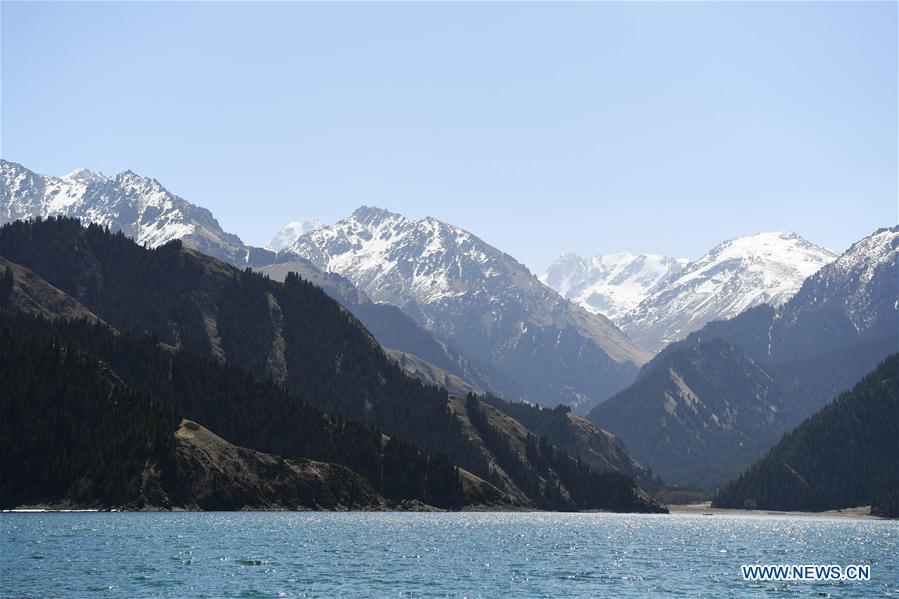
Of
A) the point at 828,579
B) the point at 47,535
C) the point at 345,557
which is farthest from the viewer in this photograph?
the point at 47,535

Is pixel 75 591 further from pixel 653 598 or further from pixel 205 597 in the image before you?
pixel 653 598

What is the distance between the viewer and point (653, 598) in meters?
112

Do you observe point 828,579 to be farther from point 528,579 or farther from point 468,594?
point 468,594

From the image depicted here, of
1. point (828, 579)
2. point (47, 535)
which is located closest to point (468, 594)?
point (828, 579)

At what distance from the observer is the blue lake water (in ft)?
373

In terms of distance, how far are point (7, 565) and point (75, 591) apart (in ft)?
74.3

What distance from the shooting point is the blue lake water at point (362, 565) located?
114 m

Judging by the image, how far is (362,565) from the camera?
13812 centimetres

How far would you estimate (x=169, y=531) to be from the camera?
595 feet

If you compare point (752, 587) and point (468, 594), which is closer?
point (468, 594)

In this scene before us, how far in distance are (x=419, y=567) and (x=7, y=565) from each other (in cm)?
5033

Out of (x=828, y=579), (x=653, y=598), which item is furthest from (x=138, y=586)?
(x=828, y=579)

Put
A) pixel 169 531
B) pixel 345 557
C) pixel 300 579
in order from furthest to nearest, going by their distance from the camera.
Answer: pixel 169 531 → pixel 345 557 → pixel 300 579

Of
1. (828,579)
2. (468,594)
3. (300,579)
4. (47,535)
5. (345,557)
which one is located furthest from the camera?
(47,535)
